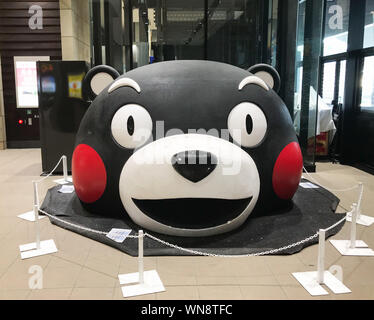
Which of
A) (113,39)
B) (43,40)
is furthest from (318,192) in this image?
(43,40)

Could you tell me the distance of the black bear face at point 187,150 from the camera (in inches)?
147

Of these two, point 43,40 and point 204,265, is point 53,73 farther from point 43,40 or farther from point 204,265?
point 204,265

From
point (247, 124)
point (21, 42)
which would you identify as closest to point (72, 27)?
point (21, 42)

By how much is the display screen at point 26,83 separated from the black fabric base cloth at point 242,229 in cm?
614

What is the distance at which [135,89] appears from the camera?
13.7 ft

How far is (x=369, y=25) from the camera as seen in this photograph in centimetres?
793

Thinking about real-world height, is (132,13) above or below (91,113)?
above

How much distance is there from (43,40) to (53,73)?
383 centimetres

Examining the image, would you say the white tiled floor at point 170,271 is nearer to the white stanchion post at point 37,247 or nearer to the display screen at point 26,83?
the white stanchion post at point 37,247

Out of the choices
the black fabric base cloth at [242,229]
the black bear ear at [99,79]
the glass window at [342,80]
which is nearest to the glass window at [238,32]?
the glass window at [342,80]

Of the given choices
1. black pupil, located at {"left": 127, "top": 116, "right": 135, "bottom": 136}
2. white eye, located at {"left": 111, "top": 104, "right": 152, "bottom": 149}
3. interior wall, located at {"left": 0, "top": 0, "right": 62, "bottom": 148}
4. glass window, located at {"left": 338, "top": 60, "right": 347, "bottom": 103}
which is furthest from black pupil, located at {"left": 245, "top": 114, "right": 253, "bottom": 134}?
interior wall, located at {"left": 0, "top": 0, "right": 62, "bottom": 148}

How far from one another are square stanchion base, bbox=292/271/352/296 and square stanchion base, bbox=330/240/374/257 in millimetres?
558

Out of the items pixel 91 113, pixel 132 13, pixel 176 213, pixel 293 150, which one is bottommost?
pixel 176 213

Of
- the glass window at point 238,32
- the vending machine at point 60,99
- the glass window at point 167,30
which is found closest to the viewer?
the vending machine at point 60,99
